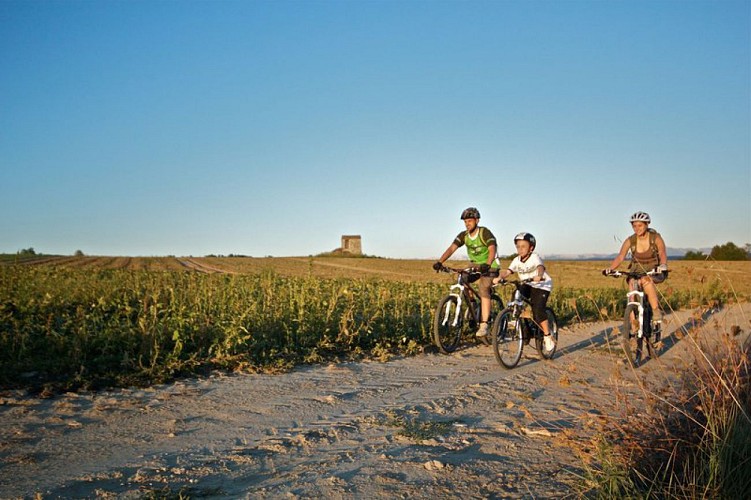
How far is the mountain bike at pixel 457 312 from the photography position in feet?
32.5

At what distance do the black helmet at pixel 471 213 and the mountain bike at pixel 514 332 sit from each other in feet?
4.04

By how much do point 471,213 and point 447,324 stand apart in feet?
6.07

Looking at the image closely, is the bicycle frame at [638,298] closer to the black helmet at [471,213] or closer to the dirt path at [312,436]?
the dirt path at [312,436]

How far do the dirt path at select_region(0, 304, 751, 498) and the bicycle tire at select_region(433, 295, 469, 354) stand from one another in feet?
6.64

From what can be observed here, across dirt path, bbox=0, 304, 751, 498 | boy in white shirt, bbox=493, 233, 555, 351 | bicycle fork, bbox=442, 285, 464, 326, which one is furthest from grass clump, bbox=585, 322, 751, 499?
bicycle fork, bbox=442, 285, 464, 326

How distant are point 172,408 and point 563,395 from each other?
4080 millimetres

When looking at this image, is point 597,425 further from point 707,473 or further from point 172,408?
point 172,408

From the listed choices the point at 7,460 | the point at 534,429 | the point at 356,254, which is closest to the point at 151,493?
the point at 7,460

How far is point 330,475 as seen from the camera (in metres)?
4.16

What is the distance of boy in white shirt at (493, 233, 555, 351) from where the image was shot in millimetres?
8961

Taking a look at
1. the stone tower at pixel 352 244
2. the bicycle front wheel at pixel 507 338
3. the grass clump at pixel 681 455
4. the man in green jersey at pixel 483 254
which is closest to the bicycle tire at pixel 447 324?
the man in green jersey at pixel 483 254

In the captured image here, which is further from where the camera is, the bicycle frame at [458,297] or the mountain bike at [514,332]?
the bicycle frame at [458,297]

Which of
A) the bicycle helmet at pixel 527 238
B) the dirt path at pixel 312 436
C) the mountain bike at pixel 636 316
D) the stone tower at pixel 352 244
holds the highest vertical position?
the stone tower at pixel 352 244

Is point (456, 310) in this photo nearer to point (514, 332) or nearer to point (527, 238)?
point (514, 332)
